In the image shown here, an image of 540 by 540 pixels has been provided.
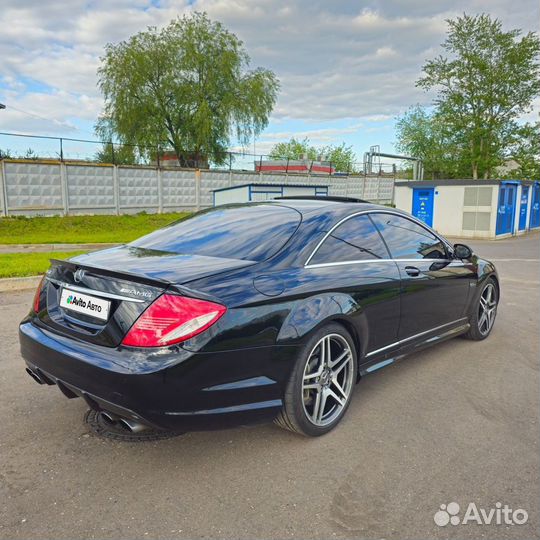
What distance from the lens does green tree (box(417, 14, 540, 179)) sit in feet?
101

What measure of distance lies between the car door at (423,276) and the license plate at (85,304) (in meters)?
2.19

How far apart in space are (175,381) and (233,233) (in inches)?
50.0

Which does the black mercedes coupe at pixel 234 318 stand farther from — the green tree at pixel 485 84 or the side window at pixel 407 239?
the green tree at pixel 485 84

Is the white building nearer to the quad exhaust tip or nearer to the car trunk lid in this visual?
the car trunk lid

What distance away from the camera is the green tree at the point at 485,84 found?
30.7 m

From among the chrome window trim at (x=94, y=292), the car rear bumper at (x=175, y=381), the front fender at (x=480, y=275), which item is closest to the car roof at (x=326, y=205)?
the car rear bumper at (x=175, y=381)

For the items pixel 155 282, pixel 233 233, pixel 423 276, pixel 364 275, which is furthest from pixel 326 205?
pixel 155 282

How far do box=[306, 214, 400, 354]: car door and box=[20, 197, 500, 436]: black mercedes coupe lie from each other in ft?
0.03

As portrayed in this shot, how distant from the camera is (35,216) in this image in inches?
711

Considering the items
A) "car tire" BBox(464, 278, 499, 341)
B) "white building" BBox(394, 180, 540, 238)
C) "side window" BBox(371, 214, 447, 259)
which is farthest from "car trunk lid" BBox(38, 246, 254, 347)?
"white building" BBox(394, 180, 540, 238)

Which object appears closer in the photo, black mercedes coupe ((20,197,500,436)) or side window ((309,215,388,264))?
black mercedes coupe ((20,197,500,436))

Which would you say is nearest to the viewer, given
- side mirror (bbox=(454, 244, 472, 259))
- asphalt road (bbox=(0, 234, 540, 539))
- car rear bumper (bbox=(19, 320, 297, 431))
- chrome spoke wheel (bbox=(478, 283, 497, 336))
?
asphalt road (bbox=(0, 234, 540, 539))

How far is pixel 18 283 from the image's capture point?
7152 mm

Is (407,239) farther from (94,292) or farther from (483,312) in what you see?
(94,292)
